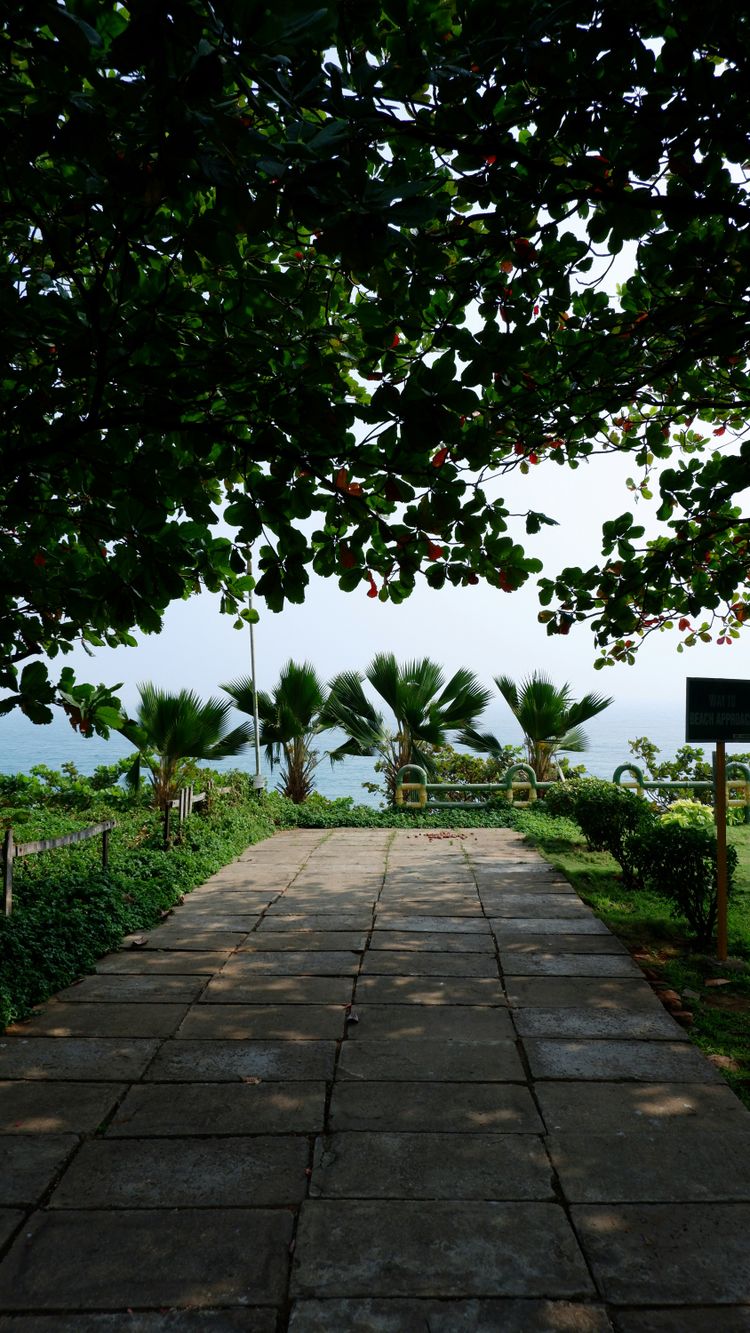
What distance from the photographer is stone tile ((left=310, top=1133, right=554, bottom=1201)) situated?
7.62 ft

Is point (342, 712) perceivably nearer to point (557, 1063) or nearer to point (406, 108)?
point (557, 1063)

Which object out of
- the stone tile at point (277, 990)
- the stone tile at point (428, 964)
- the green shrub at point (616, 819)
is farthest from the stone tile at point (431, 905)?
the stone tile at point (277, 990)

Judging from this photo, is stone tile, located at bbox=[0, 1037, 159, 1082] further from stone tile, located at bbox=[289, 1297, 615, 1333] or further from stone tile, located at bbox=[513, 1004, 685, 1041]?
Answer: stone tile, located at bbox=[513, 1004, 685, 1041]

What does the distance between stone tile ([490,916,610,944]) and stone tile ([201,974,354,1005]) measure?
1296 mm

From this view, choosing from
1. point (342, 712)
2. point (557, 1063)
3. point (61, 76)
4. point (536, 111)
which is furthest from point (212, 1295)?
point (342, 712)

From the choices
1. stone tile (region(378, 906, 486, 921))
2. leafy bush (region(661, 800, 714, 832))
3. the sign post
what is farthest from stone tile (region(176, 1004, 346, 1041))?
leafy bush (region(661, 800, 714, 832))

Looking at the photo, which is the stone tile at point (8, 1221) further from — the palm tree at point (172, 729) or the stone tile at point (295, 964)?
the palm tree at point (172, 729)

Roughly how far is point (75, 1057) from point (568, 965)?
2.56 metres

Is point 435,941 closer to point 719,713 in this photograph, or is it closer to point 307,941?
point 307,941

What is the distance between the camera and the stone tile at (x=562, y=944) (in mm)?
4852

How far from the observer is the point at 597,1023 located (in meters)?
3.67

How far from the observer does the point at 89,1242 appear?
2096mm

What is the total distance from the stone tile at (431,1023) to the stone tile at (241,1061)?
10.6 inches

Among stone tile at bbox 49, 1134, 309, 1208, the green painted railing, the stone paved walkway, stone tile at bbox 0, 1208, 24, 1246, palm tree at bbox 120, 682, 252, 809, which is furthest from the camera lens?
the green painted railing
